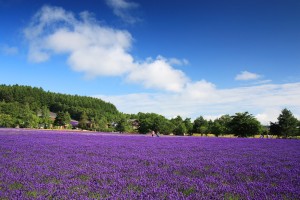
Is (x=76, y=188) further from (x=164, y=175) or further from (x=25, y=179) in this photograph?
(x=164, y=175)

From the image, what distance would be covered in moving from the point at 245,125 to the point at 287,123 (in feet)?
39.6

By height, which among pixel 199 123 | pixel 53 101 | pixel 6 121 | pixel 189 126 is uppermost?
pixel 53 101

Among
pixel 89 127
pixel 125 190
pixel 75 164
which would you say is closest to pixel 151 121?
pixel 89 127

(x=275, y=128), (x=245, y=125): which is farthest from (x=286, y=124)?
(x=245, y=125)

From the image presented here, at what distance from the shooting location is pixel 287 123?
6019cm

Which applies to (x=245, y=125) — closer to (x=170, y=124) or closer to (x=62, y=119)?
(x=170, y=124)

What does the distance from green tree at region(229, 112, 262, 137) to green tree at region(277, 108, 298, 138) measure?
30.7 feet

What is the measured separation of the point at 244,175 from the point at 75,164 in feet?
20.7

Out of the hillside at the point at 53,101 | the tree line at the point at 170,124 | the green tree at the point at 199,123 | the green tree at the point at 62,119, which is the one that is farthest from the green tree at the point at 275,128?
the hillside at the point at 53,101

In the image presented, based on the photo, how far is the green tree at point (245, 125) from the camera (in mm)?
54031

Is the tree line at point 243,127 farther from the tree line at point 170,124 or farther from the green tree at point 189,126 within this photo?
the green tree at point 189,126

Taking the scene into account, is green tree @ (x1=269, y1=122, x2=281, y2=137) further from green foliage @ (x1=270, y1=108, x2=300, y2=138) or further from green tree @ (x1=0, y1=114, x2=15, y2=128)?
green tree @ (x1=0, y1=114, x2=15, y2=128)

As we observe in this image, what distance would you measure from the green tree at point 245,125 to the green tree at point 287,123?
935cm

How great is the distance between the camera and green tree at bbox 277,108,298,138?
60.2 m
